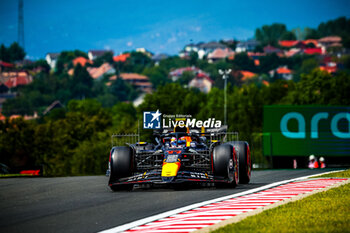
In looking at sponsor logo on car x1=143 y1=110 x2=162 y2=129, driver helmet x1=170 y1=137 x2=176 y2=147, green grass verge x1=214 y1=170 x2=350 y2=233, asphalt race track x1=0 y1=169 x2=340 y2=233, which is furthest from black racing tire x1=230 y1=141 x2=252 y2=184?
green grass verge x1=214 y1=170 x2=350 y2=233

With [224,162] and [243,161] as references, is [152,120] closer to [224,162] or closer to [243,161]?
[243,161]

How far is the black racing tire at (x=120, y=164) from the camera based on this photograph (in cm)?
1916

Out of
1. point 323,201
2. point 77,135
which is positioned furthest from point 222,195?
point 77,135

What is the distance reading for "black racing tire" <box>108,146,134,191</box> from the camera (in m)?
19.2

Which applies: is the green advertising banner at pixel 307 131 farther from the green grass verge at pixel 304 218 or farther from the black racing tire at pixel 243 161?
the green grass verge at pixel 304 218

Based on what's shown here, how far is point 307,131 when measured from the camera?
62.0 metres

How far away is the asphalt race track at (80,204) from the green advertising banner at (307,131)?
3926cm

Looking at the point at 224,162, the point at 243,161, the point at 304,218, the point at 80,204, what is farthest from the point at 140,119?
the point at 304,218

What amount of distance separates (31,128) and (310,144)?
186 ft

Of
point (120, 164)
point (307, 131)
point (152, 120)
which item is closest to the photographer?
point (120, 164)

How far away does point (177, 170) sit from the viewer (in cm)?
1850

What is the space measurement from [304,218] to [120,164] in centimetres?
773

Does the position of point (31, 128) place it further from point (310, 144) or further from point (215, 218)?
point (215, 218)

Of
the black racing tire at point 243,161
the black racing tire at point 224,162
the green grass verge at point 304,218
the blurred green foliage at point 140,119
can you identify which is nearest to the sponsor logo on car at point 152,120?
the black racing tire at point 243,161
